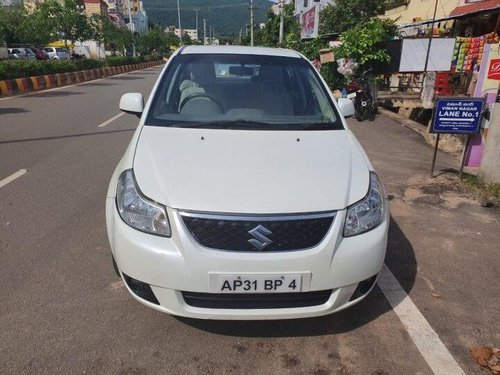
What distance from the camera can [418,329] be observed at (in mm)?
2801

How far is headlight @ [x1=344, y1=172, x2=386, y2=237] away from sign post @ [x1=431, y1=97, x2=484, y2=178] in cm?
344

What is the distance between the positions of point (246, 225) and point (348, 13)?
1004 inches

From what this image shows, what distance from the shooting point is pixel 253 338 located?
2658 millimetres

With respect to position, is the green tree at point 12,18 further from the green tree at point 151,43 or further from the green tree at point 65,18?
the green tree at point 151,43

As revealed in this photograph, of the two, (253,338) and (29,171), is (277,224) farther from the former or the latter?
(29,171)

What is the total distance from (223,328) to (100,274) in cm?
119

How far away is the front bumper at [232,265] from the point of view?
2252 millimetres

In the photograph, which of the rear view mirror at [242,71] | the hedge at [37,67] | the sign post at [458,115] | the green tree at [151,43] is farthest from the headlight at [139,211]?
the green tree at [151,43]

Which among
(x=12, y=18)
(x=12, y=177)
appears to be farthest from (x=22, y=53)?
(x=12, y=177)

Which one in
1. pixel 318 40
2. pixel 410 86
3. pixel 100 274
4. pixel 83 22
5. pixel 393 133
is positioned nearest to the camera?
pixel 100 274

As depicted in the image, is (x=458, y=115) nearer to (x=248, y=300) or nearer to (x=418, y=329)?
(x=418, y=329)

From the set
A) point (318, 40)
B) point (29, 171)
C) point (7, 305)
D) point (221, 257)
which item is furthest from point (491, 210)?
point (318, 40)

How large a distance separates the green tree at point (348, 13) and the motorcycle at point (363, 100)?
14164mm

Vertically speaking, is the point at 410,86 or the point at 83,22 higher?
the point at 83,22
